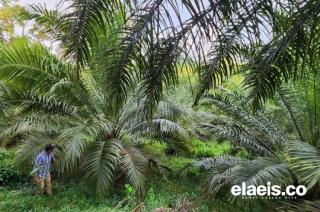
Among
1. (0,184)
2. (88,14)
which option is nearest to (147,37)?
(88,14)

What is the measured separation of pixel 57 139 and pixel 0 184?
1.67 m

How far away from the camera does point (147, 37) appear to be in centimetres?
368

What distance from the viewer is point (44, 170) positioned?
8.27 metres

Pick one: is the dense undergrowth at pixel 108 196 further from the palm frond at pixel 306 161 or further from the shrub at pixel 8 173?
the palm frond at pixel 306 161

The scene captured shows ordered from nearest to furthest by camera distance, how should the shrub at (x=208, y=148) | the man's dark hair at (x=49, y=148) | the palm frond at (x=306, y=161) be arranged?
the palm frond at (x=306, y=161), the man's dark hair at (x=49, y=148), the shrub at (x=208, y=148)

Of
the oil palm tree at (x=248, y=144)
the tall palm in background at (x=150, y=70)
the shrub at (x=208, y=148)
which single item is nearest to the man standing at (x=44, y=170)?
the tall palm in background at (x=150, y=70)

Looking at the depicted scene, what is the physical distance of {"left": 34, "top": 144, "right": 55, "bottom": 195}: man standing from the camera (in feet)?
27.2

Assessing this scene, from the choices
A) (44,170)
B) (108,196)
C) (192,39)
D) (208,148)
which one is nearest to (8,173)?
(44,170)

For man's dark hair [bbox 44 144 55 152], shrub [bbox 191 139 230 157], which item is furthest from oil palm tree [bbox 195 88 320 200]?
shrub [bbox 191 139 230 157]

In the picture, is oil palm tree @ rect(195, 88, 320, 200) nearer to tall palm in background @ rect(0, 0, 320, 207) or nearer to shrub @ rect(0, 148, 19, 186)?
tall palm in background @ rect(0, 0, 320, 207)

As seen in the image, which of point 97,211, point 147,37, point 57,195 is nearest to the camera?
point 147,37

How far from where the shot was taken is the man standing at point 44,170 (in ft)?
27.2

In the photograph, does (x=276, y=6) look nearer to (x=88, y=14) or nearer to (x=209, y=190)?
(x=88, y=14)

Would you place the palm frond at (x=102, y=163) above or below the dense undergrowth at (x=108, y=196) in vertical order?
above
